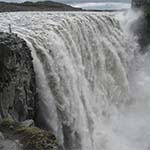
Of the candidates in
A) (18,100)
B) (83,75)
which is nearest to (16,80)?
(18,100)

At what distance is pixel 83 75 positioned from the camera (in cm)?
1967

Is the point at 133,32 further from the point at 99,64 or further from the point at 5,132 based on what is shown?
the point at 5,132

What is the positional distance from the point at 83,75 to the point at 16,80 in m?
6.08

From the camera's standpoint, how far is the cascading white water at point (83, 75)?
1598 centimetres

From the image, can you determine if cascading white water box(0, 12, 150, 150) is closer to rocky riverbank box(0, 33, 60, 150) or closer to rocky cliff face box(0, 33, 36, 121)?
rocky cliff face box(0, 33, 36, 121)

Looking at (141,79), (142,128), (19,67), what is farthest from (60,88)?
(141,79)

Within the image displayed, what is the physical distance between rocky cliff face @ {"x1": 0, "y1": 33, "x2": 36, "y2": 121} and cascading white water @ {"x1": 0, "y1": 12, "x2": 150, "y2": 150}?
0.58 m

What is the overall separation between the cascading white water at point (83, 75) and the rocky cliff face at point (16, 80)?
1.90 feet

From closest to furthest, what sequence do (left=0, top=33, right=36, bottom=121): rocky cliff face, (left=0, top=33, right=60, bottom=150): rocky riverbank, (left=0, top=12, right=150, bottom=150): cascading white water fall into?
1. (left=0, top=33, right=60, bottom=150): rocky riverbank
2. (left=0, top=33, right=36, bottom=121): rocky cliff face
3. (left=0, top=12, right=150, bottom=150): cascading white water

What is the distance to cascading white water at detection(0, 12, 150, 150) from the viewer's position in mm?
15977

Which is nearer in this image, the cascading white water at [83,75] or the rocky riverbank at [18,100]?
the rocky riverbank at [18,100]

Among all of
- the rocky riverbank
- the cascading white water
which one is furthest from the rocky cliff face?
the cascading white water

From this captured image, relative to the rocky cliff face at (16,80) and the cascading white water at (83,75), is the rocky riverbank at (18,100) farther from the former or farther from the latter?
the cascading white water at (83,75)

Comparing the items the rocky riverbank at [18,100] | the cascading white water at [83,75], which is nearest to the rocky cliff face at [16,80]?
the rocky riverbank at [18,100]
